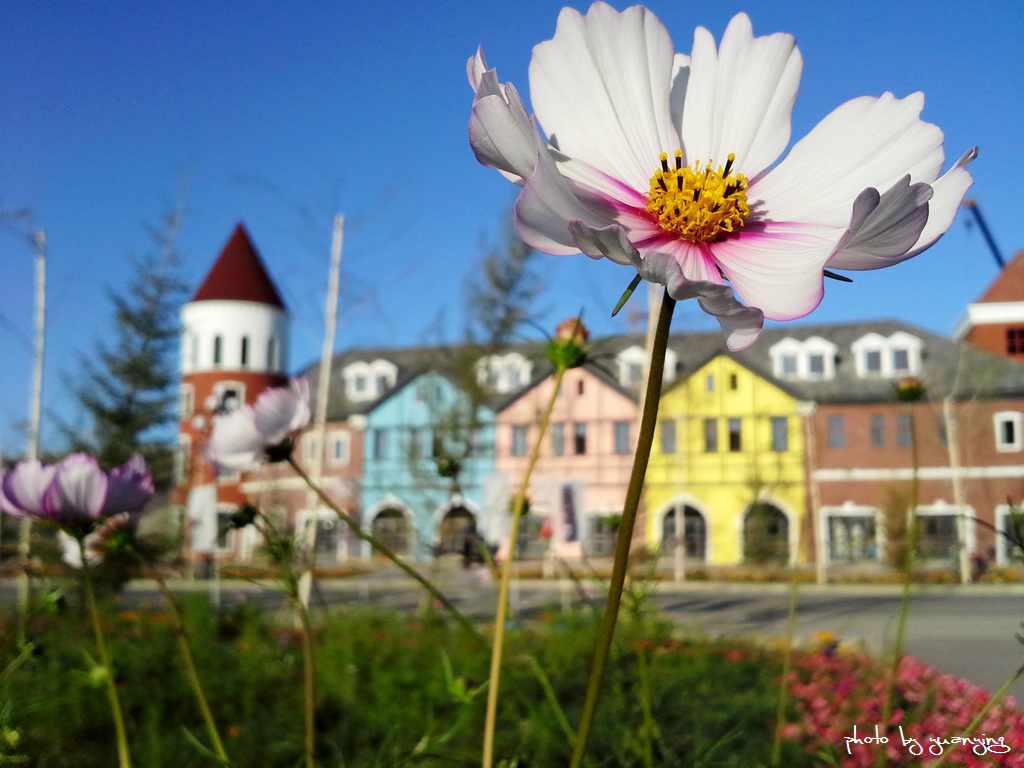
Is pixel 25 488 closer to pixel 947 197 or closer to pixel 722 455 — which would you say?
pixel 947 197

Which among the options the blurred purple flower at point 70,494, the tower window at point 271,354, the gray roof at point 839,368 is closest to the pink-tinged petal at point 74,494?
the blurred purple flower at point 70,494

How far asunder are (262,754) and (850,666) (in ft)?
5.45

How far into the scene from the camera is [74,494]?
2.72 feet

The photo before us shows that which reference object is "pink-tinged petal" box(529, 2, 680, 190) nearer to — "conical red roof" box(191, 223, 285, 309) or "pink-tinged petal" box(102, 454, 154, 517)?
"pink-tinged petal" box(102, 454, 154, 517)

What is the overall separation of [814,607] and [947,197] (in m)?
9.01

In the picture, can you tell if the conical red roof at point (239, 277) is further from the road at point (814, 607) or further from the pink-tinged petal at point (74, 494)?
the pink-tinged petal at point (74, 494)

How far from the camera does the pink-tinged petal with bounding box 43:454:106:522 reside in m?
0.82

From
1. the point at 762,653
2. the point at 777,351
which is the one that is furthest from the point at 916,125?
the point at 777,351

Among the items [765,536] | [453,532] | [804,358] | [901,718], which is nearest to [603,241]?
[901,718]

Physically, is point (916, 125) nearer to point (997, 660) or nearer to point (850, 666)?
point (997, 660)

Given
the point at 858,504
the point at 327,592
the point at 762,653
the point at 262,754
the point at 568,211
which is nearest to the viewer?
the point at 568,211

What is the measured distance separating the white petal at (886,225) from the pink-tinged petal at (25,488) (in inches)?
31.6

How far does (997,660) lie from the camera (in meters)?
1.28

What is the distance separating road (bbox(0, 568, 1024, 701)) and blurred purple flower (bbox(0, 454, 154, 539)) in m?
0.25
